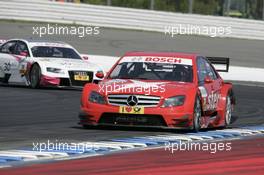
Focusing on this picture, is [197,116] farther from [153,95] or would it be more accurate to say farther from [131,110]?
[131,110]

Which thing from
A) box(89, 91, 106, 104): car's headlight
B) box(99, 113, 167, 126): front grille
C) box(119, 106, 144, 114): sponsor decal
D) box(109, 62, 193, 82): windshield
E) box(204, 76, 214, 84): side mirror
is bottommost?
box(99, 113, 167, 126): front grille

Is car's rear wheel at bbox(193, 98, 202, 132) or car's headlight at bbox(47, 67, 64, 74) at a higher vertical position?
car's rear wheel at bbox(193, 98, 202, 132)

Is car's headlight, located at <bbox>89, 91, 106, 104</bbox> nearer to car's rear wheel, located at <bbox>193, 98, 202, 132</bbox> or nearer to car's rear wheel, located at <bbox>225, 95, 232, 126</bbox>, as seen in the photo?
car's rear wheel, located at <bbox>193, 98, 202, 132</bbox>

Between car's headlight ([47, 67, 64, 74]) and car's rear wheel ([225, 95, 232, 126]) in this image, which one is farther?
car's headlight ([47, 67, 64, 74])

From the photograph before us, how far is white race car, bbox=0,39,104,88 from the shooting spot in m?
22.4

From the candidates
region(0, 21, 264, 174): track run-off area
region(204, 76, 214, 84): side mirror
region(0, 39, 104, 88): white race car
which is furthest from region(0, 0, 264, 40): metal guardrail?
region(204, 76, 214, 84): side mirror

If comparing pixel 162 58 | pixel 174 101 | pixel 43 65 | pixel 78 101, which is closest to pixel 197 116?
pixel 174 101

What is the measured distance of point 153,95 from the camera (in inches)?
544

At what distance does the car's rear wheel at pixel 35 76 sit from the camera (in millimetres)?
22594

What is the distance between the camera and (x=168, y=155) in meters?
11.1

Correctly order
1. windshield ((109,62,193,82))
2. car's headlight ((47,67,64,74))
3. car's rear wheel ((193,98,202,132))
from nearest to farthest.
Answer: car's rear wheel ((193,98,202,132)) < windshield ((109,62,193,82)) < car's headlight ((47,67,64,74))

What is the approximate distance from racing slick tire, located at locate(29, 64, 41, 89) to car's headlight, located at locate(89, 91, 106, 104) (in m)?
8.65

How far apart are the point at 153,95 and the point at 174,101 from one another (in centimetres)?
31

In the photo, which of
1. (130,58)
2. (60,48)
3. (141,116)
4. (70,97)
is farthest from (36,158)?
(60,48)
